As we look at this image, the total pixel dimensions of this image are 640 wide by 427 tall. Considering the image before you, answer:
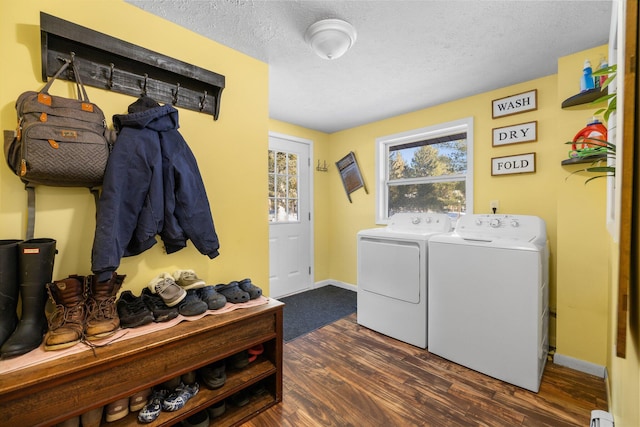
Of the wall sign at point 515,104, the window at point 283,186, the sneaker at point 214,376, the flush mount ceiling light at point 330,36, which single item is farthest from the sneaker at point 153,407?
the wall sign at point 515,104

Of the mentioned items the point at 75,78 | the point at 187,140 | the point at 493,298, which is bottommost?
the point at 493,298

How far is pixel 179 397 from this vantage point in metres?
1.34

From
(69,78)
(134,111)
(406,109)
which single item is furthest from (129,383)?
(406,109)

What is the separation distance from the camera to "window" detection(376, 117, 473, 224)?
289cm

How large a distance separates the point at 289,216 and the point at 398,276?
70.0 inches

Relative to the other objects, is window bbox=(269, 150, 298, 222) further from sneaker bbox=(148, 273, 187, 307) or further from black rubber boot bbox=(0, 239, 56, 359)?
black rubber boot bbox=(0, 239, 56, 359)

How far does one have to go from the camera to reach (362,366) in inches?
81.8

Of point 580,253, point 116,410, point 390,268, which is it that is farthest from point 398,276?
point 116,410

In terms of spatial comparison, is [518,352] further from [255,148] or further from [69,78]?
[69,78]

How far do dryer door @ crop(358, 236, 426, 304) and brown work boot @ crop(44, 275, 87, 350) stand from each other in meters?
2.10

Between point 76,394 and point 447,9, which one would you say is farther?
point 447,9

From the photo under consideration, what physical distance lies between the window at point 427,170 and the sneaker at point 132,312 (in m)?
2.79

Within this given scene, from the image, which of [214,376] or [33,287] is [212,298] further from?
[33,287]

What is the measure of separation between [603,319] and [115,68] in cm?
342
